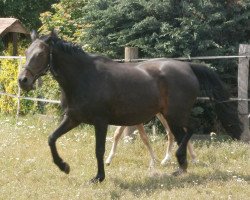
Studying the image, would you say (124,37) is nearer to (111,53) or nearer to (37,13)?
(111,53)

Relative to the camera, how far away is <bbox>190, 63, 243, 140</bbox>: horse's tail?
22.9 ft

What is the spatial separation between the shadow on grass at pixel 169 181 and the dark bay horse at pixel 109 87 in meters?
0.28

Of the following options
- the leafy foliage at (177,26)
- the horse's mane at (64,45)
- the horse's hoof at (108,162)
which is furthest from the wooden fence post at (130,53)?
the horse's mane at (64,45)

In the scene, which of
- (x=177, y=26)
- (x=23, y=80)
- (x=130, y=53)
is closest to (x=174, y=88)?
(x=23, y=80)

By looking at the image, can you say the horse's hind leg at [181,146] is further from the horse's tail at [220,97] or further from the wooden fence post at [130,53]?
the wooden fence post at [130,53]

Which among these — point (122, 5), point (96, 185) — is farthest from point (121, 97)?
A: point (122, 5)

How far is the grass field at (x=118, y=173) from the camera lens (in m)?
5.66

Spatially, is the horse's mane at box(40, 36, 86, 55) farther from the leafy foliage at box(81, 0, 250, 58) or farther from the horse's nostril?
the leafy foliage at box(81, 0, 250, 58)

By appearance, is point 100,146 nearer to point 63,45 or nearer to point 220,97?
point 63,45

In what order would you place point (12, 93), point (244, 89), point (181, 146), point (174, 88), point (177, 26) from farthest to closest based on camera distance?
point (12, 93) → point (177, 26) → point (244, 89) → point (181, 146) → point (174, 88)

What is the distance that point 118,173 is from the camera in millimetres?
6715

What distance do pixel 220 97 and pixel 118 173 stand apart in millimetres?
1876

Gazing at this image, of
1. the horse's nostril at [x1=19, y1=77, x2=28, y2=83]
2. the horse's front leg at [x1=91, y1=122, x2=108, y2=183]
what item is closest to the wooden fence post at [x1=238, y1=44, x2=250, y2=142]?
the horse's front leg at [x1=91, y1=122, x2=108, y2=183]

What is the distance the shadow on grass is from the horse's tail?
782 millimetres
